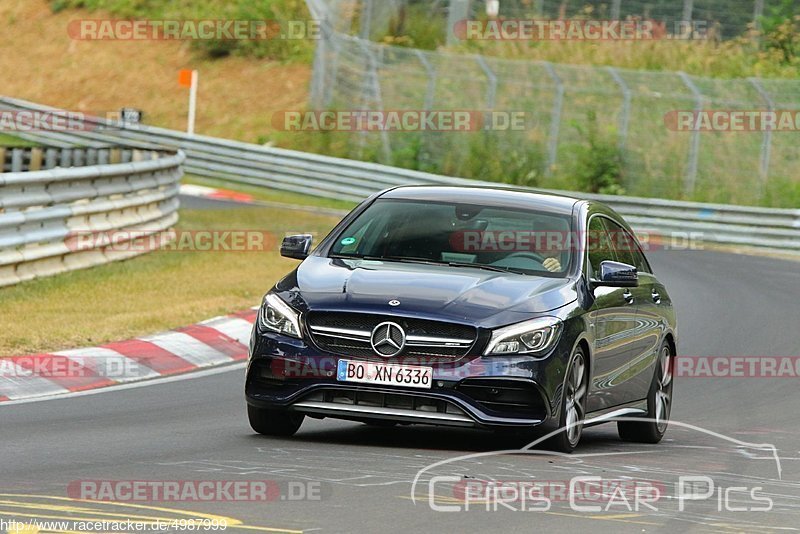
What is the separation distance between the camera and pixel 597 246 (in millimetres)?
10188

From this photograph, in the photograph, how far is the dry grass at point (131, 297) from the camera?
1320 centimetres

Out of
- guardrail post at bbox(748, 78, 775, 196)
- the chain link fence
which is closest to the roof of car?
the chain link fence

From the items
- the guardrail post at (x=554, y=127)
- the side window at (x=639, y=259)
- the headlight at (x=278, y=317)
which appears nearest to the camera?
the headlight at (x=278, y=317)

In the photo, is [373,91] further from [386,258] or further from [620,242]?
[386,258]

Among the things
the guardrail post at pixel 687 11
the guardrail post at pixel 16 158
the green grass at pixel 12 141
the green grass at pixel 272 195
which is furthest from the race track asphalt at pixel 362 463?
the green grass at pixel 12 141

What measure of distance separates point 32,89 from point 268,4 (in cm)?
756

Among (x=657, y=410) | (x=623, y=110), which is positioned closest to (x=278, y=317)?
(x=657, y=410)

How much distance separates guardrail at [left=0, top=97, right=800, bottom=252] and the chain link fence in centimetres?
245

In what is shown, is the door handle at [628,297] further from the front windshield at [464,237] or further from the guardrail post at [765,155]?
the guardrail post at [765,155]

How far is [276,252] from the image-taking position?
22.3 metres

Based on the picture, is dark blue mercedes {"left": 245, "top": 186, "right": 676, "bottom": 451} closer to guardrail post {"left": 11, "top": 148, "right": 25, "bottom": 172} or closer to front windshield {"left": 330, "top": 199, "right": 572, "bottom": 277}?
front windshield {"left": 330, "top": 199, "right": 572, "bottom": 277}

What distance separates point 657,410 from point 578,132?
84.8 ft

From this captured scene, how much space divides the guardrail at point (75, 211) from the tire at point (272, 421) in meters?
7.02

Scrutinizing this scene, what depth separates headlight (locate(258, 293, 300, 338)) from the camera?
891cm
